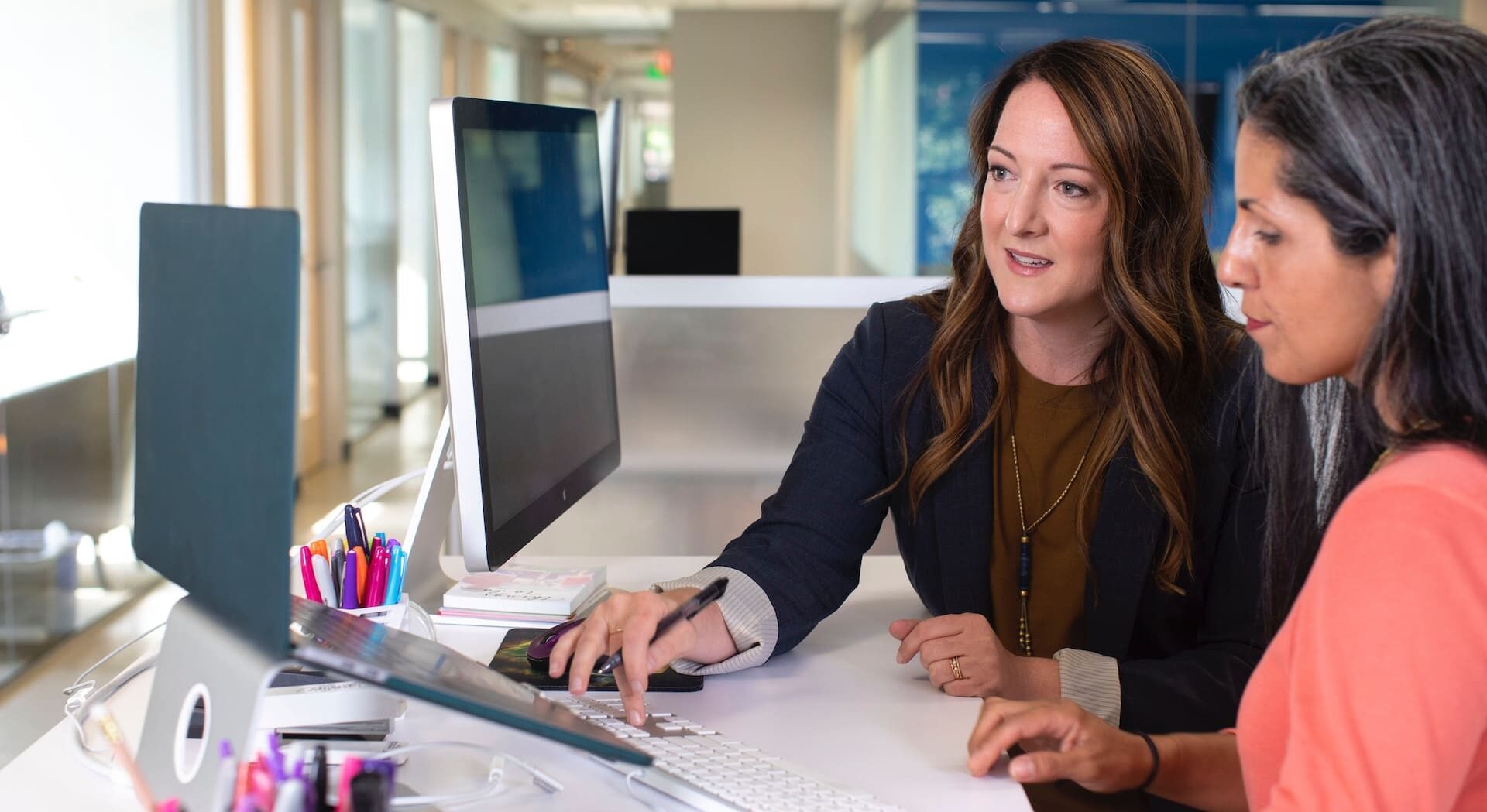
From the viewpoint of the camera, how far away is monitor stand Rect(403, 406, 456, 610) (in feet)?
4.87

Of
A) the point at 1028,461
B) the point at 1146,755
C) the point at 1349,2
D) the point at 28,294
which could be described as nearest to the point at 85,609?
the point at 28,294

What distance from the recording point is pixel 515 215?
1.35 metres

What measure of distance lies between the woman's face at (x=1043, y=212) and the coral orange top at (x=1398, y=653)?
A: 2.42ft

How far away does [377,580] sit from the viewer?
1.20m

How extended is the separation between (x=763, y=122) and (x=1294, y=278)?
9574 millimetres

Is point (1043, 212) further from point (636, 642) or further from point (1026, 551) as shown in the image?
point (636, 642)

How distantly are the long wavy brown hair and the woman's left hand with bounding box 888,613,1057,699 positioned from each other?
26cm

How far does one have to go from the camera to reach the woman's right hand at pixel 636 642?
44.6 inches

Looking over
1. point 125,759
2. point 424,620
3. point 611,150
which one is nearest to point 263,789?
point 125,759

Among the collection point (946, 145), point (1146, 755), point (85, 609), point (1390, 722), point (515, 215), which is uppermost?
point (946, 145)

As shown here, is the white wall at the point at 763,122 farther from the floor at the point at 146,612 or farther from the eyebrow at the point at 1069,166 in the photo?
the eyebrow at the point at 1069,166

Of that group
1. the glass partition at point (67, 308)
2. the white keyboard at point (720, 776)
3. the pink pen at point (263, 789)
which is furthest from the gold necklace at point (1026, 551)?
the glass partition at point (67, 308)

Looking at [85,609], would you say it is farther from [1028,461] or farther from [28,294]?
[1028,461]

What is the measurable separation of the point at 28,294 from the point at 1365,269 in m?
3.84
